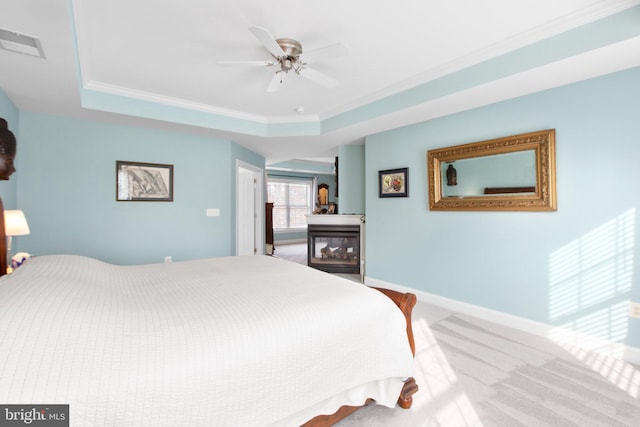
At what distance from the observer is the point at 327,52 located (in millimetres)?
2160

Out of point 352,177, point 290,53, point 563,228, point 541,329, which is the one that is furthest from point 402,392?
point 352,177

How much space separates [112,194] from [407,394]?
4.02m

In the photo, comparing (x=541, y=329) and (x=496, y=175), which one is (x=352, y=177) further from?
(x=541, y=329)

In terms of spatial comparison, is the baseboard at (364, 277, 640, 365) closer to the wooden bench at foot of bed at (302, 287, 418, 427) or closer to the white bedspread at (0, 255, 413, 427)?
the wooden bench at foot of bed at (302, 287, 418, 427)

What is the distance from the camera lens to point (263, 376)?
1.08 metres

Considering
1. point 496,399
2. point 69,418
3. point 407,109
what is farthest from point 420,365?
point 407,109

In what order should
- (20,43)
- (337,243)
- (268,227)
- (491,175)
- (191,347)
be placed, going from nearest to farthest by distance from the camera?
(191,347), (20,43), (491,175), (337,243), (268,227)

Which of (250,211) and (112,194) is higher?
(112,194)

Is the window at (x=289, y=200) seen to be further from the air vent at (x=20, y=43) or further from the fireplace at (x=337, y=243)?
the air vent at (x=20, y=43)

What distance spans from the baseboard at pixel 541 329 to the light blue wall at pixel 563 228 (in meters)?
0.06

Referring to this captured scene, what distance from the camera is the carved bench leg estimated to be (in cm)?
164

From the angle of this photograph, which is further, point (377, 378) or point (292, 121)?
point (292, 121)

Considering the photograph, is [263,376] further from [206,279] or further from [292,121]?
[292,121]

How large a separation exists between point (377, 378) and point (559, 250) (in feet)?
7.29
